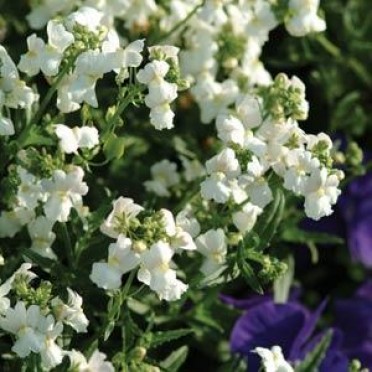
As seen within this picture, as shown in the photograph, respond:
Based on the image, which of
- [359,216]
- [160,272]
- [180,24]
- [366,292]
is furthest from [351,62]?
[160,272]

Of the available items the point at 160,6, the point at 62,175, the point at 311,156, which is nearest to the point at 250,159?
the point at 311,156

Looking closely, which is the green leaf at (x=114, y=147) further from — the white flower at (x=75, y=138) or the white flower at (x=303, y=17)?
the white flower at (x=303, y=17)

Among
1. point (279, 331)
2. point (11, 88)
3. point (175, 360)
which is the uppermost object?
point (11, 88)

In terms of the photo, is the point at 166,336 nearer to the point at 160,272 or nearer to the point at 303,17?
the point at 160,272

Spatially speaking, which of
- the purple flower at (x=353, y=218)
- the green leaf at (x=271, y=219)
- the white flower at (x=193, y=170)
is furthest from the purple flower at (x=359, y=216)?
the green leaf at (x=271, y=219)

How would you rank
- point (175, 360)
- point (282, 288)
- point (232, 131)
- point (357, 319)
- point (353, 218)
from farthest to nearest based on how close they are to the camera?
point (353, 218) < point (357, 319) < point (282, 288) < point (175, 360) < point (232, 131)

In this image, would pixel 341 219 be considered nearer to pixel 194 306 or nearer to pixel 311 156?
pixel 194 306

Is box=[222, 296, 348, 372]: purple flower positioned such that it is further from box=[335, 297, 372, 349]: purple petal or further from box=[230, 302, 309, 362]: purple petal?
box=[335, 297, 372, 349]: purple petal
